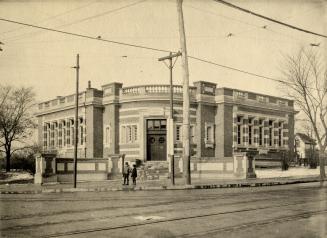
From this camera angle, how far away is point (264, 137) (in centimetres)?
4206

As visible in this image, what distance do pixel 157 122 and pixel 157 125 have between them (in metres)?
0.22

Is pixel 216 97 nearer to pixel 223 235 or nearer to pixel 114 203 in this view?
pixel 114 203

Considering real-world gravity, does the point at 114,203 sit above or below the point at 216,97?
below

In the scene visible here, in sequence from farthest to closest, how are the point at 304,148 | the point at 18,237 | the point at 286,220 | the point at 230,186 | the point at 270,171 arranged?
1. the point at 304,148
2. the point at 270,171
3. the point at 230,186
4. the point at 286,220
5. the point at 18,237

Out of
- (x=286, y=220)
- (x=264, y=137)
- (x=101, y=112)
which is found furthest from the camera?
(x=264, y=137)

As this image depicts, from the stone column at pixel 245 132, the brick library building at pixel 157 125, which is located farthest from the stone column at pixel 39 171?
the stone column at pixel 245 132

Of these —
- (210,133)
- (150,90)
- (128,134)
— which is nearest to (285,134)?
(210,133)

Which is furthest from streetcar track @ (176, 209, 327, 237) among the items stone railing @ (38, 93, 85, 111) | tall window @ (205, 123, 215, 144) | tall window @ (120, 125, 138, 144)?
stone railing @ (38, 93, 85, 111)

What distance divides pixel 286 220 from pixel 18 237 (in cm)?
582

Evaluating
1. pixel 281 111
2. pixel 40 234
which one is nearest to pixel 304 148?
pixel 281 111

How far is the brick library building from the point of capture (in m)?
33.5

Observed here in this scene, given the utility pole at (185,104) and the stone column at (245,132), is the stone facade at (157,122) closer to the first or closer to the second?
the stone column at (245,132)

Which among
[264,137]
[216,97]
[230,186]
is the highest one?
[216,97]

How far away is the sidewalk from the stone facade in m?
4.03
